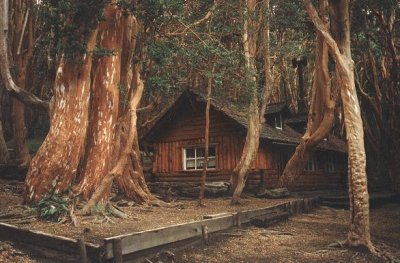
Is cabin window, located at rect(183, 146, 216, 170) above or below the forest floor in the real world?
above

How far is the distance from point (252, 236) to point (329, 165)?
19.3 meters

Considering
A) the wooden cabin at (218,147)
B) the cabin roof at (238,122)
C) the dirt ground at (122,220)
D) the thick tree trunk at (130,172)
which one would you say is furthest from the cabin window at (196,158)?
the thick tree trunk at (130,172)

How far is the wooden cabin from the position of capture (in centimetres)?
2236

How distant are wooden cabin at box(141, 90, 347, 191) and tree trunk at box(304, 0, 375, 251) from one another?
37.1 feet

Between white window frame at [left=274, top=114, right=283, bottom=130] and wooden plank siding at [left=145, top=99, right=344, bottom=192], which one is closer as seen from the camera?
wooden plank siding at [left=145, top=99, right=344, bottom=192]

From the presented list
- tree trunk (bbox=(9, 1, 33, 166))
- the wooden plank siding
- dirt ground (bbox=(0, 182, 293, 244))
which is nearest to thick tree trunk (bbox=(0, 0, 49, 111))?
dirt ground (bbox=(0, 182, 293, 244))

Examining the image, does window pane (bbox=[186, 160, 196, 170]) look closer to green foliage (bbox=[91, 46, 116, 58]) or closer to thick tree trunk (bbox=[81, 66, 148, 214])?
thick tree trunk (bbox=[81, 66, 148, 214])

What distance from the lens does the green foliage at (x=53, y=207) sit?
9.67 m

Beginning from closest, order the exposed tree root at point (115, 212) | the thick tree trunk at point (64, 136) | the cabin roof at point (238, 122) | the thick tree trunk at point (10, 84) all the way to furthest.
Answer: the thick tree trunk at point (64, 136) → the exposed tree root at point (115, 212) → the thick tree trunk at point (10, 84) → the cabin roof at point (238, 122)

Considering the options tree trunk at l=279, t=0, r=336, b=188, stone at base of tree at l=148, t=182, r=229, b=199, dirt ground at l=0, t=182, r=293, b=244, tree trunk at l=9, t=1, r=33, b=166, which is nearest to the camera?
dirt ground at l=0, t=182, r=293, b=244

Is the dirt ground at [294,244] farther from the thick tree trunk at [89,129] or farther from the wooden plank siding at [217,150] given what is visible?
the wooden plank siding at [217,150]

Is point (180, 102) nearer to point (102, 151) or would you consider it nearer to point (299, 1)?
point (299, 1)

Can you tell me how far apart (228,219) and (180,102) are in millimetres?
13924

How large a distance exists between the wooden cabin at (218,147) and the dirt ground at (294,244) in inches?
325
